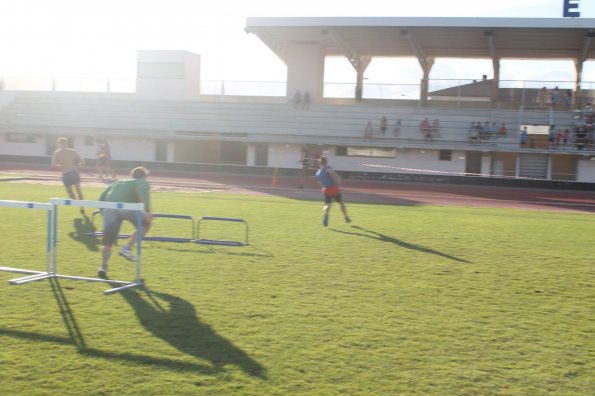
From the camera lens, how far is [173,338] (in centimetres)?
636

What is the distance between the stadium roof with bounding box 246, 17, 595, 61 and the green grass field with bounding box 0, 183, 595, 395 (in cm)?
2692

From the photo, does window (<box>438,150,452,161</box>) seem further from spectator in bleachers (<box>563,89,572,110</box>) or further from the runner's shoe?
the runner's shoe

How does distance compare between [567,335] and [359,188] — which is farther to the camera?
[359,188]

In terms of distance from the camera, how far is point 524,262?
1144 centimetres

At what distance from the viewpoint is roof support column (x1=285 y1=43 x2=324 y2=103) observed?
43875 millimetres

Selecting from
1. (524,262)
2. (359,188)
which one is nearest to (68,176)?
(524,262)

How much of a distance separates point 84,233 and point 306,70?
107ft

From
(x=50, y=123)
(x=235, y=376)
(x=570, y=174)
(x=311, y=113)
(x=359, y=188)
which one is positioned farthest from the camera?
(x=50, y=123)

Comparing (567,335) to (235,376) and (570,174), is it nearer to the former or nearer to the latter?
(235,376)

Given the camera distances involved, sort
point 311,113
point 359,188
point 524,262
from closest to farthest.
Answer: point 524,262, point 359,188, point 311,113

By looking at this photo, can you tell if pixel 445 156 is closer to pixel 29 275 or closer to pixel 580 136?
pixel 580 136

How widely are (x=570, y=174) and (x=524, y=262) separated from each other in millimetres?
27405

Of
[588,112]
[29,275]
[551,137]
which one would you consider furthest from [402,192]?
[29,275]

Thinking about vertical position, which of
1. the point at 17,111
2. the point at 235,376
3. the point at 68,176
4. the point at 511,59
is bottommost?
the point at 235,376
